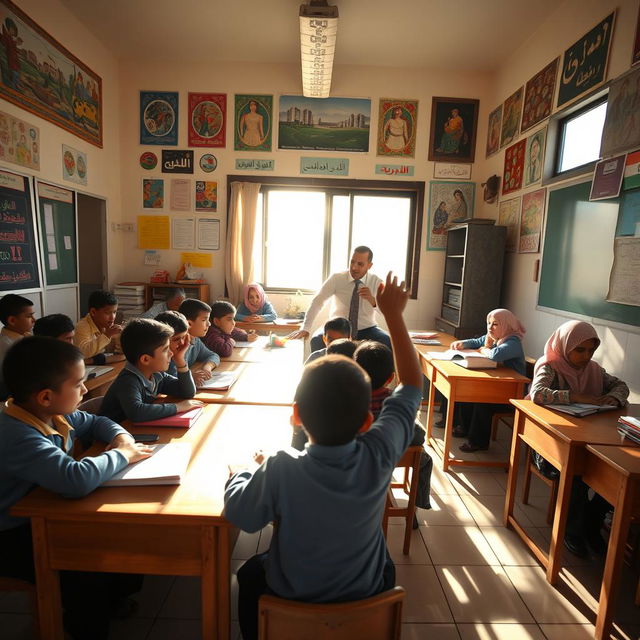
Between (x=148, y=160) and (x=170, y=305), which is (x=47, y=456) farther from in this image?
(x=148, y=160)

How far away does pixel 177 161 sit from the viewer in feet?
16.1

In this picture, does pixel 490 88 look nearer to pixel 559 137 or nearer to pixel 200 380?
pixel 559 137

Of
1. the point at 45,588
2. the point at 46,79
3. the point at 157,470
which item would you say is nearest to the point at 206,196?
the point at 46,79

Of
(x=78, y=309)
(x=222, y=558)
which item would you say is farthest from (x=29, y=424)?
(x=78, y=309)

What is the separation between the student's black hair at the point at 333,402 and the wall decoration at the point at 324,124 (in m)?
4.55

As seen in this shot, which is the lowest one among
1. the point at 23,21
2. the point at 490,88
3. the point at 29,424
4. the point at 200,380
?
the point at 200,380

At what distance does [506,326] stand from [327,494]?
8.48 ft

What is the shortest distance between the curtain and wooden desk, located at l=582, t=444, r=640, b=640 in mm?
4116

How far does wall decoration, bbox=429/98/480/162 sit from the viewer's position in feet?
15.7

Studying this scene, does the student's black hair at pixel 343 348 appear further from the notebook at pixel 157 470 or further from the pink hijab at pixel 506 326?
the pink hijab at pixel 506 326

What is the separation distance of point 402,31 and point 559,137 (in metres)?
1.83

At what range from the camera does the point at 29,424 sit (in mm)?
1104

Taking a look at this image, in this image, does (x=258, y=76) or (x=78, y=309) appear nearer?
(x=78, y=309)

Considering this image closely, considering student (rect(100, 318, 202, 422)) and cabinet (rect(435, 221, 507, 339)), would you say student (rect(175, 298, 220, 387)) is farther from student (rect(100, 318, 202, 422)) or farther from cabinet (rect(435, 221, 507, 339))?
cabinet (rect(435, 221, 507, 339))
